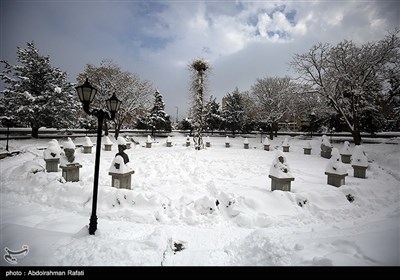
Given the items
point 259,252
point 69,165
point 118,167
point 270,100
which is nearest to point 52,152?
point 69,165

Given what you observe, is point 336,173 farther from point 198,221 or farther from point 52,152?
point 52,152

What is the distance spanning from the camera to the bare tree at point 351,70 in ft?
51.0

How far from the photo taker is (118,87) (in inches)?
1027

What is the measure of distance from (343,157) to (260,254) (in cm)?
1394

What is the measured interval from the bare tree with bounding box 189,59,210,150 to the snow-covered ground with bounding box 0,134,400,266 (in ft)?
36.3

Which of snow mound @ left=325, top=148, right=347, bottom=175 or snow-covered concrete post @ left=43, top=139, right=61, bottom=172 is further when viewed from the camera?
snow-covered concrete post @ left=43, top=139, right=61, bottom=172

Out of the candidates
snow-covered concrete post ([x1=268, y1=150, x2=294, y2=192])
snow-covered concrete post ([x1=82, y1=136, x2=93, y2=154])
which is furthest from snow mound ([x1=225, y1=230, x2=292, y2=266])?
snow-covered concrete post ([x1=82, y1=136, x2=93, y2=154])

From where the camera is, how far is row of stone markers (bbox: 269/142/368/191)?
22.7 ft

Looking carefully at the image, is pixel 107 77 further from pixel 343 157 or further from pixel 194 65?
pixel 343 157

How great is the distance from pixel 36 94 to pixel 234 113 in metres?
28.0

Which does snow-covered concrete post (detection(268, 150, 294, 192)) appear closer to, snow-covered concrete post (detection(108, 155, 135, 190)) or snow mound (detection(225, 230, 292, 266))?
snow mound (detection(225, 230, 292, 266))

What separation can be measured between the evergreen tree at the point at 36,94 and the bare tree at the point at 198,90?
12.7 meters

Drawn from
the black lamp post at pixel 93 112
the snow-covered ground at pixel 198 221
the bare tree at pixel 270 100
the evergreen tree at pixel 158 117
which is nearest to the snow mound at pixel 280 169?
the snow-covered ground at pixel 198 221

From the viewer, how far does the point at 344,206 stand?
21.0 ft
